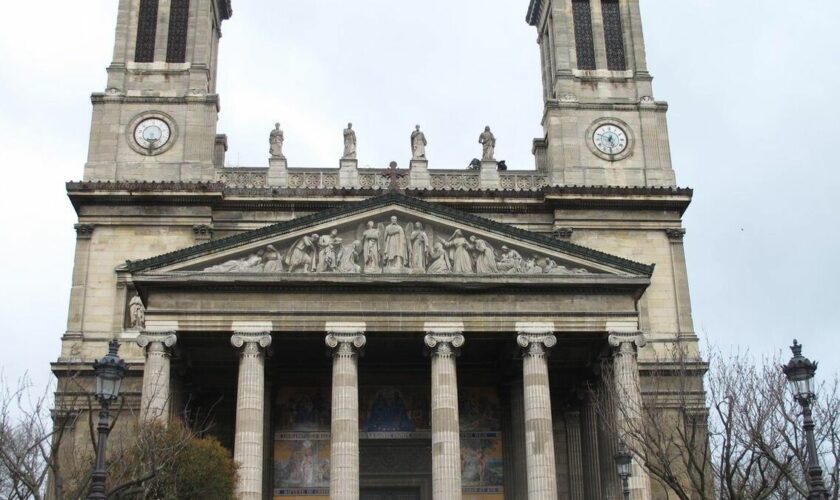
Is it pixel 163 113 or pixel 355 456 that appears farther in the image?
pixel 163 113

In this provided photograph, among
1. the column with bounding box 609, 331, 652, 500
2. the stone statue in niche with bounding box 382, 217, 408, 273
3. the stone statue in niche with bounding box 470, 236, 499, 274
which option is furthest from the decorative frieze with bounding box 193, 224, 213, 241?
the column with bounding box 609, 331, 652, 500

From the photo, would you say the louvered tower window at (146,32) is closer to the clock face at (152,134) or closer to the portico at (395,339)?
the clock face at (152,134)

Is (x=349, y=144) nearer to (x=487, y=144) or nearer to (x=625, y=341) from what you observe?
(x=487, y=144)

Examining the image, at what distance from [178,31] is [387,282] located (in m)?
19.6

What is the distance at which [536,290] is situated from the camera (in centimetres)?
3619

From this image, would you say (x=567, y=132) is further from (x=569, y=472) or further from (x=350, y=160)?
(x=569, y=472)

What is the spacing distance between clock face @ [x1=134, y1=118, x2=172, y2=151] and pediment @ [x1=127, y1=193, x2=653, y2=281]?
11.6 meters

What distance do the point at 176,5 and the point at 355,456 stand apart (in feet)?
81.3

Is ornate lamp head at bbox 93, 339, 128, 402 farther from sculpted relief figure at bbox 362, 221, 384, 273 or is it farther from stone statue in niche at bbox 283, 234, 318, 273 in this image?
sculpted relief figure at bbox 362, 221, 384, 273

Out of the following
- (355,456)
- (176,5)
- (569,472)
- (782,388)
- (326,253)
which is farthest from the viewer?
(176,5)

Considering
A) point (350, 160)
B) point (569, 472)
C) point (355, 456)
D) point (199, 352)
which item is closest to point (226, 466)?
point (355, 456)

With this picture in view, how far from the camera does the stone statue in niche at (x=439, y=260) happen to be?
3628 centimetres

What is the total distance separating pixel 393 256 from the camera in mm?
36281

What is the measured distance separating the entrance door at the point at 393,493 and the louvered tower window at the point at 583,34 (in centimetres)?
2082
